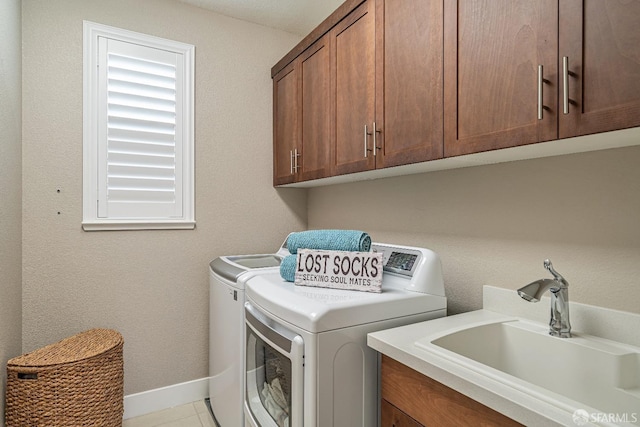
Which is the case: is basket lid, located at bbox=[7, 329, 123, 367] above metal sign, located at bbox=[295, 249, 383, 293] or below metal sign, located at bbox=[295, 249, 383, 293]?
below

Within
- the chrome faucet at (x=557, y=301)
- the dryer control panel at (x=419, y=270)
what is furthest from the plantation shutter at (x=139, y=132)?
the chrome faucet at (x=557, y=301)

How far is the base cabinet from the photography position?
85cm

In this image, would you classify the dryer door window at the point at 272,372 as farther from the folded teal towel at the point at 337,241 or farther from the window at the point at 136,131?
the window at the point at 136,131

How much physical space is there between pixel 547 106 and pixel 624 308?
0.68 m

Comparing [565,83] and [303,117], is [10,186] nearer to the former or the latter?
[303,117]

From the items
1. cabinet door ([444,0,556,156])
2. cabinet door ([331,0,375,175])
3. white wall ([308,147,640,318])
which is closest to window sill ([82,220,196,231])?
cabinet door ([331,0,375,175])

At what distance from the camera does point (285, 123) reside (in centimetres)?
245

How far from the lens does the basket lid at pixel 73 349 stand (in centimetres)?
160

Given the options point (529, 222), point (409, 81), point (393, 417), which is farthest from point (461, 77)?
point (393, 417)

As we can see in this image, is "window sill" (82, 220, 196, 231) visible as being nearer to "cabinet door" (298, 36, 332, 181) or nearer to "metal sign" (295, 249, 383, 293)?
"cabinet door" (298, 36, 332, 181)

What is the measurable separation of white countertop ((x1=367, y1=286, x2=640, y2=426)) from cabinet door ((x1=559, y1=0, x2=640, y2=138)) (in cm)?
63

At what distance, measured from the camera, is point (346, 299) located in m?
1.24

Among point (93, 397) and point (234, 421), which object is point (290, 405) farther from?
point (93, 397)

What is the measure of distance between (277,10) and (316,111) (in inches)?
34.5
